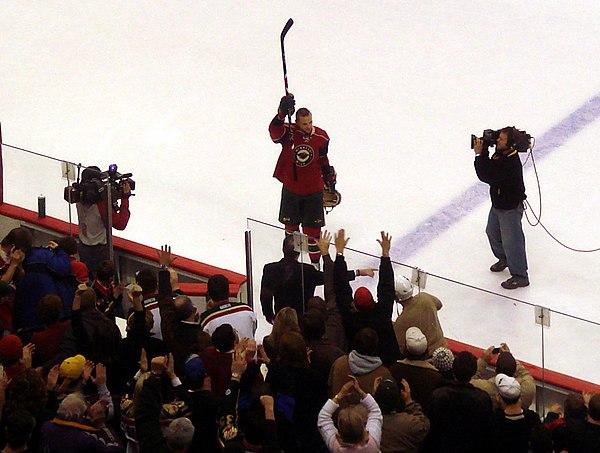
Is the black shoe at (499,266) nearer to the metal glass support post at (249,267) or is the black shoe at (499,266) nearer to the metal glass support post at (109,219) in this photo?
the metal glass support post at (249,267)

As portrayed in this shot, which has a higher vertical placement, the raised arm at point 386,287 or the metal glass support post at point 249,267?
the metal glass support post at point 249,267

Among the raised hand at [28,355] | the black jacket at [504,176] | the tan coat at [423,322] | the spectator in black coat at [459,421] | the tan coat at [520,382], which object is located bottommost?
the spectator in black coat at [459,421]

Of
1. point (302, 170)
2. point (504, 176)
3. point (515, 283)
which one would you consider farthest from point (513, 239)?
point (302, 170)

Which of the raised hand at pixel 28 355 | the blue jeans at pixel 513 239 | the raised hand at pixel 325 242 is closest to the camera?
the raised hand at pixel 28 355

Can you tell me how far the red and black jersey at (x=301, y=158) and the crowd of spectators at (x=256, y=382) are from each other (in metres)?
1.75

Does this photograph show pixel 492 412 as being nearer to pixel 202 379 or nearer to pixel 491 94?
pixel 202 379

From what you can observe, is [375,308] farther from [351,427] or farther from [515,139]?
[515,139]

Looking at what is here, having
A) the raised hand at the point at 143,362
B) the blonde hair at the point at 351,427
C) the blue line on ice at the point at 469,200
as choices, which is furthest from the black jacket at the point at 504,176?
the blonde hair at the point at 351,427

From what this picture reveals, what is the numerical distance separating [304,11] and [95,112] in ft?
7.09

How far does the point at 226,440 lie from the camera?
5293mm

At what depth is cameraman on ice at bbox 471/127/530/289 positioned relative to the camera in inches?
321

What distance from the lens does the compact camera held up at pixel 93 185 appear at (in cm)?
780

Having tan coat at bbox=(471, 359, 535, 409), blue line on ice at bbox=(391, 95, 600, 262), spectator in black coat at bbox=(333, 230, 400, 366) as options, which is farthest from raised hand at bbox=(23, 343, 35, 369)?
blue line on ice at bbox=(391, 95, 600, 262)

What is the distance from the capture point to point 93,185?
7809 mm
